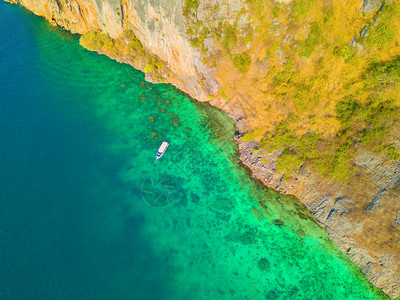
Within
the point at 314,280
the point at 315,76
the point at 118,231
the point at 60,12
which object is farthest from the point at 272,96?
the point at 60,12

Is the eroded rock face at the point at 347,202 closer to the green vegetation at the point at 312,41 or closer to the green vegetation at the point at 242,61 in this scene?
the green vegetation at the point at 242,61

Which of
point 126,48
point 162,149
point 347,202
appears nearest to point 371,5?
point 347,202

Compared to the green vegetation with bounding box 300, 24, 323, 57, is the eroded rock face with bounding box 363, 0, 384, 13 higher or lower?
higher

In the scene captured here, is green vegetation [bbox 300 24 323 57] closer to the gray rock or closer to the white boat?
the gray rock

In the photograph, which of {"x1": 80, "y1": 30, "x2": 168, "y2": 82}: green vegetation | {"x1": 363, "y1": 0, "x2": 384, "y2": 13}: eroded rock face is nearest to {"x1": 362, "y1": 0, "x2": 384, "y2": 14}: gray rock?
{"x1": 363, "y1": 0, "x2": 384, "y2": 13}: eroded rock face

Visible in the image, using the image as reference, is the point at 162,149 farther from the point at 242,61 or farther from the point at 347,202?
the point at 347,202

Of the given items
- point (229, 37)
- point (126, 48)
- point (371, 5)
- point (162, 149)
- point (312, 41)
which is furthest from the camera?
point (126, 48)

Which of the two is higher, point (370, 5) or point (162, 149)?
point (370, 5)

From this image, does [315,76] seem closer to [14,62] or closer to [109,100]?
[109,100]
